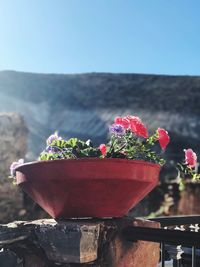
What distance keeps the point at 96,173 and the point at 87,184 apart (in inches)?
2.0

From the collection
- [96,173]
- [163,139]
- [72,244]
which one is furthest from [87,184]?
[163,139]

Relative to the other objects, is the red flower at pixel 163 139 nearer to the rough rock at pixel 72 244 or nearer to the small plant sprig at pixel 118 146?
the small plant sprig at pixel 118 146

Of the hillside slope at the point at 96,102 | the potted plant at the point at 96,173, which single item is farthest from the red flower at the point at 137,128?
the hillside slope at the point at 96,102

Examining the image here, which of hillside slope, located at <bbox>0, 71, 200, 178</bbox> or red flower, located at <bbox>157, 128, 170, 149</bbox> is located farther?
hillside slope, located at <bbox>0, 71, 200, 178</bbox>

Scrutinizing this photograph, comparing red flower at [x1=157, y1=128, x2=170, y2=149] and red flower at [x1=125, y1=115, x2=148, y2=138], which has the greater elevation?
red flower at [x1=125, y1=115, x2=148, y2=138]

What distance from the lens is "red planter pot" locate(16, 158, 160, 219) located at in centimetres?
144

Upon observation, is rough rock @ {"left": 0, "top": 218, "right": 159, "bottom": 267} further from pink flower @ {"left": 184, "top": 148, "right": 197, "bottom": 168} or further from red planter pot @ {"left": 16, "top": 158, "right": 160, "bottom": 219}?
pink flower @ {"left": 184, "top": 148, "right": 197, "bottom": 168}

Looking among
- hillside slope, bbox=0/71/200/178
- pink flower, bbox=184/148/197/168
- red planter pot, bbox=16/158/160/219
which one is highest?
hillside slope, bbox=0/71/200/178

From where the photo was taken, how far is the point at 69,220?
152cm

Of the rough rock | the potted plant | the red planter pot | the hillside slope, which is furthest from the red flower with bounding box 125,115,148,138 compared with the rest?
the hillside slope

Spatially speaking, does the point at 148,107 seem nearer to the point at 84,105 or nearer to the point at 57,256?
the point at 84,105

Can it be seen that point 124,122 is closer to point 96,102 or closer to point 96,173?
point 96,173

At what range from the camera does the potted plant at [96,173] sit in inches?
56.8

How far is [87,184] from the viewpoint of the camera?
1.45 metres
